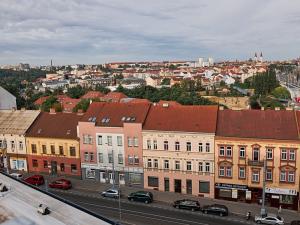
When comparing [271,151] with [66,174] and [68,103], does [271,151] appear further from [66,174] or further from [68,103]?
[68,103]

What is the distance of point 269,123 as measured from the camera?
145 feet

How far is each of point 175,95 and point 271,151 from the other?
99268 millimetres

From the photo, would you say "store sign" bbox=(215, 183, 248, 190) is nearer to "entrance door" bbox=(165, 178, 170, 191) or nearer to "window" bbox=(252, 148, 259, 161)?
"window" bbox=(252, 148, 259, 161)

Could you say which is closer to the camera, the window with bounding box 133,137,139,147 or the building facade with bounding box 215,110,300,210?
A: the building facade with bounding box 215,110,300,210

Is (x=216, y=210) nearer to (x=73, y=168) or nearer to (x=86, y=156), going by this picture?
(x=86, y=156)

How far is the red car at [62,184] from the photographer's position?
4900cm

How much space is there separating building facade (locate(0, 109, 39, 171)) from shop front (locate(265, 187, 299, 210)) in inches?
1432

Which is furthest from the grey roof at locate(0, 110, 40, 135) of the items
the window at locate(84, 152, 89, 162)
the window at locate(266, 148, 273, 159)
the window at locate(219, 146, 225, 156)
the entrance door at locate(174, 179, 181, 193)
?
the window at locate(266, 148, 273, 159)

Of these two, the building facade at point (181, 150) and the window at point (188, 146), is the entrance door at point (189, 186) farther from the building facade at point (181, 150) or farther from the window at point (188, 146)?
the window at point (188, 146)

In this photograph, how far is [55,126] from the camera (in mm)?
55844

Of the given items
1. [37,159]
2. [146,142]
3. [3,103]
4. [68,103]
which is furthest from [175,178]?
[68,103]

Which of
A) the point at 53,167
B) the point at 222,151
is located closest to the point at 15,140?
the point at 53,167

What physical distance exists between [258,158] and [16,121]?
37904 mm

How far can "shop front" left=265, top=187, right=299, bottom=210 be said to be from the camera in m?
41.7
